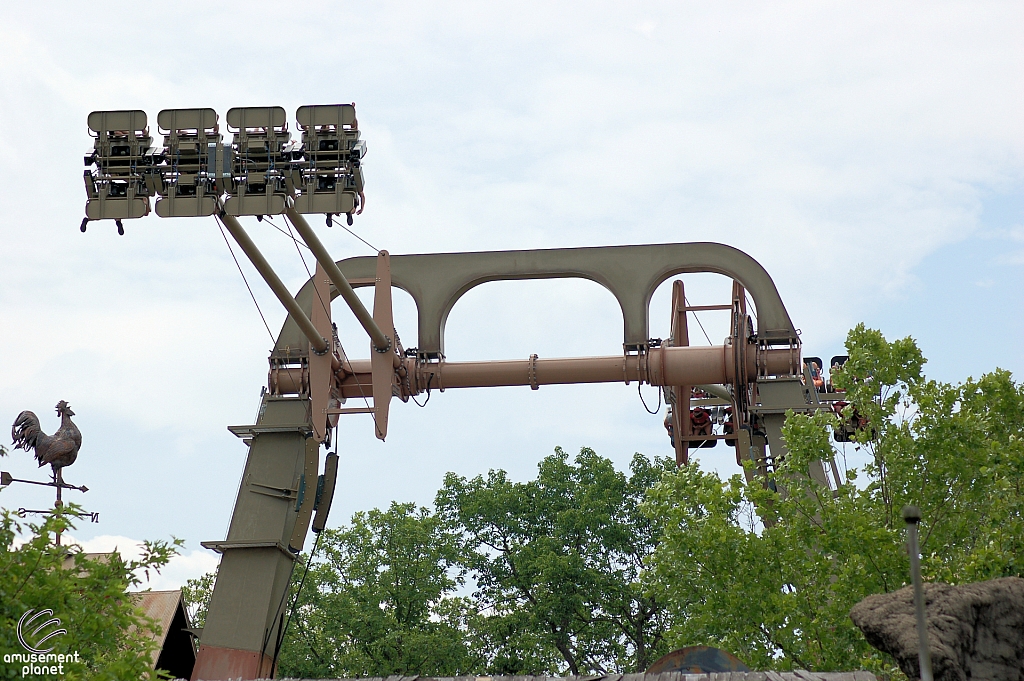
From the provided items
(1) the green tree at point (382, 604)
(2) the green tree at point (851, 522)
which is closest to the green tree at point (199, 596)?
(1) the green tree at point (382, 604)

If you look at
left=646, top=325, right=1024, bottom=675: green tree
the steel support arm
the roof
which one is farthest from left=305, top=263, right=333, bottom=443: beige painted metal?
left=646, top=325, right=1024, bottom=675: green tree

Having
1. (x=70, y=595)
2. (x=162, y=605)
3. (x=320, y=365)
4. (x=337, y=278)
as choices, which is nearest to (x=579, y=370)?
(x=320, y=365)

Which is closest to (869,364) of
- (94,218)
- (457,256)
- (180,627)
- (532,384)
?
(532,384)

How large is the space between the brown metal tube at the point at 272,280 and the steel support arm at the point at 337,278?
786mm

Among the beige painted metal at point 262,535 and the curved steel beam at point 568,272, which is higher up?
the curved steel beam at point 568,272

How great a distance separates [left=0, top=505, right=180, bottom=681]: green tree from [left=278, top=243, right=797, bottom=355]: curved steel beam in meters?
10.9

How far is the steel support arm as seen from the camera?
17.8 meters

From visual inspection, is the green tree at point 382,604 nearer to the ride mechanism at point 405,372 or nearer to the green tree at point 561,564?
the green tree at point 561,564

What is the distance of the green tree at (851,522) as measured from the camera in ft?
60.3

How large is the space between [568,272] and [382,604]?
17.1 meters

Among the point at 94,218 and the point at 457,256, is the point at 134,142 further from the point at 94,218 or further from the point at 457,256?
the point at 457,256

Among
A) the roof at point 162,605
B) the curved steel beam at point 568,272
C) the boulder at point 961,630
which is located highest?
the curved steel beam at point 568,272

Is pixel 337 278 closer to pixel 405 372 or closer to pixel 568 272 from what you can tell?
pixel 405 372

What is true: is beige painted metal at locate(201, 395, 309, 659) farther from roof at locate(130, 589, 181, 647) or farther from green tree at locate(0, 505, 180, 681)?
green tree at locate(0, 505, 180, 681)
